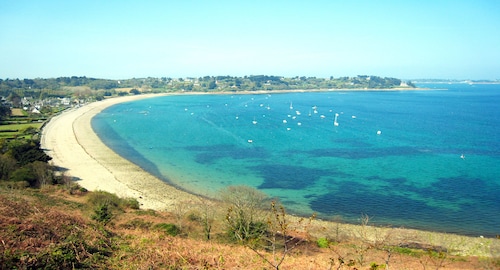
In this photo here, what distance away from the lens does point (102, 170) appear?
1359 inches

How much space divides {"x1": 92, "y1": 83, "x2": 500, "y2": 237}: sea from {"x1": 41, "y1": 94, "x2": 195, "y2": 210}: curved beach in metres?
1.67

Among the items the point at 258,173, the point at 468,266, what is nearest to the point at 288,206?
the point at 258,173

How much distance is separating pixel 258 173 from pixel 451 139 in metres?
35.2

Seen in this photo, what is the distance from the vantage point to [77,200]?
22.9 metres

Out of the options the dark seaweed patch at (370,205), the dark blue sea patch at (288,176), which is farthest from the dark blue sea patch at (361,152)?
the dark seaweed patch at (370,205)

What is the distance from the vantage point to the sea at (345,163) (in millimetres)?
26031

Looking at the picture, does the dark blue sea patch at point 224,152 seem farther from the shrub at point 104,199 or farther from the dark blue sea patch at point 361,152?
the shrub at point 104,199

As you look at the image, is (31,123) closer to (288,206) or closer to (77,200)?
(77,200)

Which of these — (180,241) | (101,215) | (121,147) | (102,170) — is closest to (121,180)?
(102,170)

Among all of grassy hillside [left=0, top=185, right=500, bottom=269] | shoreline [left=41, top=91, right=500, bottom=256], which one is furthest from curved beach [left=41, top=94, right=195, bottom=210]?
grassy hillside [left=0, top=185, right=500, bottom=269]

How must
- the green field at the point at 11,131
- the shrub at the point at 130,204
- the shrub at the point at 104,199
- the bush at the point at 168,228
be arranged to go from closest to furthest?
the bush at the point at 168,228 → the shrub at the point at 104,199 → the shrub at the point at 130,204 → the green field at the point at 11,131

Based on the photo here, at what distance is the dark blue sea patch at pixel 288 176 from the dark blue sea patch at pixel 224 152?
5231mm

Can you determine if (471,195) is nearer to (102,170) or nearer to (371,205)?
(371,205)

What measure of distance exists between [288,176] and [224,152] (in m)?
12.5
